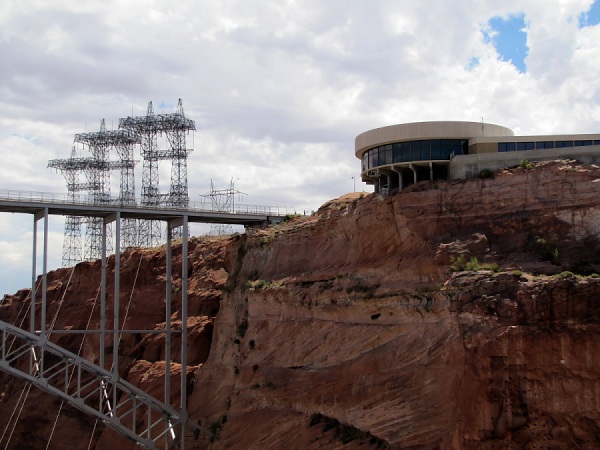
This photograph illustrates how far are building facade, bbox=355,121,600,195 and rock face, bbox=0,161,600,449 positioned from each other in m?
1.79

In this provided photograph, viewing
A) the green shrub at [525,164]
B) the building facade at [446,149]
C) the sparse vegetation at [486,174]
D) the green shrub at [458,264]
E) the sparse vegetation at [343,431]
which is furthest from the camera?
the building facade at [446,149]

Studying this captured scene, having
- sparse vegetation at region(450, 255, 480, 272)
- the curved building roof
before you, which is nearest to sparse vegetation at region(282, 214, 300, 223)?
the curved building roof

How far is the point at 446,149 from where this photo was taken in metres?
42.6

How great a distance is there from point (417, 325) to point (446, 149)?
11028 millimetres

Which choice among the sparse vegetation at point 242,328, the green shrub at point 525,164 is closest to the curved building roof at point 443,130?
the green shrub at point 525,164

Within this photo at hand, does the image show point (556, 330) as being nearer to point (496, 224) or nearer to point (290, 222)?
point (496, 224)

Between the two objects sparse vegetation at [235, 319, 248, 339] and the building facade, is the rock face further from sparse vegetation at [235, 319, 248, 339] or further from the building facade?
the building facade

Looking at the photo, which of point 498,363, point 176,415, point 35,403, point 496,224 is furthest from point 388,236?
point 35,403

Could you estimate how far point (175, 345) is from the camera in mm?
55656

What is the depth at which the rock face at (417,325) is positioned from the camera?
3122cm

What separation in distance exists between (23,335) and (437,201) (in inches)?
879

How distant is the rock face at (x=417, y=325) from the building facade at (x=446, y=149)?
5.88 ft

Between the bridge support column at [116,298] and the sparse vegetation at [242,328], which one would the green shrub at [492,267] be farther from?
the bridge support column at [116,298]

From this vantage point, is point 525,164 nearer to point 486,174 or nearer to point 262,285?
point 486,174
